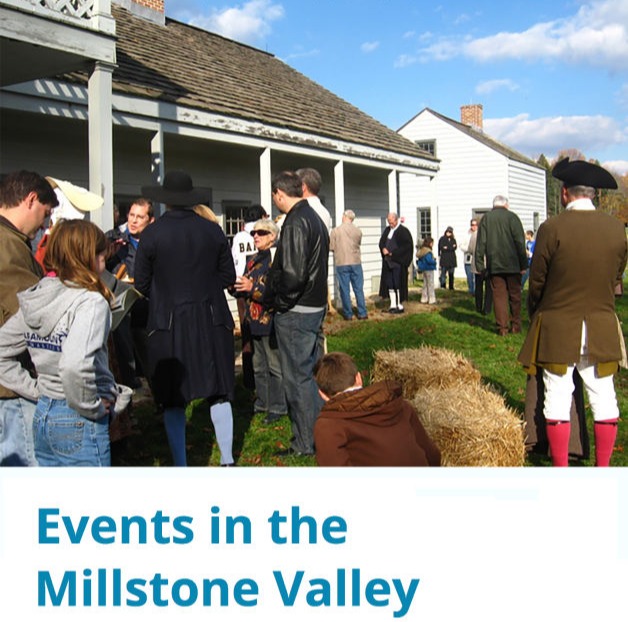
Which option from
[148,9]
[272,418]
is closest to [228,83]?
[148,9]

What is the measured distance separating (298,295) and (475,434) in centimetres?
163

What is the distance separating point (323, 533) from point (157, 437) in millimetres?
3665

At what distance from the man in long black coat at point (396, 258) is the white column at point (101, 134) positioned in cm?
638

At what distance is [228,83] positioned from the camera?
13992 mm

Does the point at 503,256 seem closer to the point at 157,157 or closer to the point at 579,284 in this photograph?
the point at 157,157

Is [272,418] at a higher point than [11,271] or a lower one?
lower

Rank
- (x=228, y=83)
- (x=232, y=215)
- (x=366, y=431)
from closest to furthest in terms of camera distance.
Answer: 1. (x=366, y=431)
2. (x=228, y=83)
3. (x=232, y=215)

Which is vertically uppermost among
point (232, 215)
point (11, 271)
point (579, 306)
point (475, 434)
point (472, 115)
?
point (472, 115)

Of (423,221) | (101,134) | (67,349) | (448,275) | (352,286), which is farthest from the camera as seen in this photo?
(423,221)

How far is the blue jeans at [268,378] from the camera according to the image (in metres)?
6.24

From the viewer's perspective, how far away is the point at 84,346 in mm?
2799

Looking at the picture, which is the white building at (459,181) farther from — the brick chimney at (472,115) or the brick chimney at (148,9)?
the brick chimney at (148,9)

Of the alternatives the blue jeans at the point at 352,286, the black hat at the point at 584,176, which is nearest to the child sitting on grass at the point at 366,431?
the black hat at the point at 584,176

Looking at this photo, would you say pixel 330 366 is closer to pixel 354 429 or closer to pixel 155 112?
pixel 354 429
